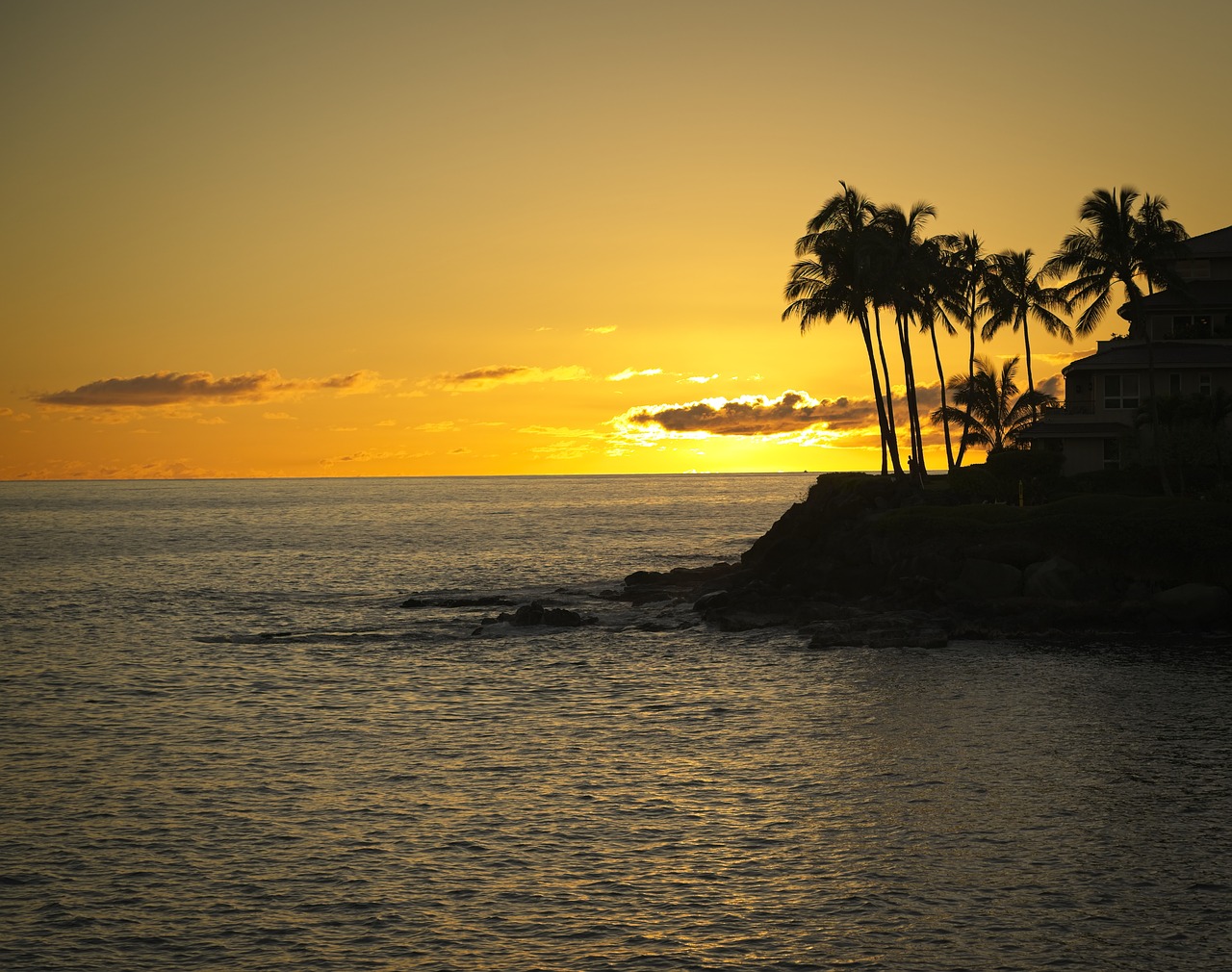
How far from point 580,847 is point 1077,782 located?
34.1 ft

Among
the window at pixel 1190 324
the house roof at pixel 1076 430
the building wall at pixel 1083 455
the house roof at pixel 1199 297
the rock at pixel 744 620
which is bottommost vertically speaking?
the rock at pixel 744 620

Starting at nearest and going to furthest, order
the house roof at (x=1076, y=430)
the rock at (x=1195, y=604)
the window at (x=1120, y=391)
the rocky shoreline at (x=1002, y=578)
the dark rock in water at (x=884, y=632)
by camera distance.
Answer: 1. the dark rock in water at (x=884, y=632)
2. the rock at (x=1195, y=604)
3. the rocky shoreline at (x=1002, y=578)
4. the house roof at (x=1076, y=430)
5. the window at (x=1120, y=391)

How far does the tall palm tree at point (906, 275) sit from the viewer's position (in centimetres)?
6462

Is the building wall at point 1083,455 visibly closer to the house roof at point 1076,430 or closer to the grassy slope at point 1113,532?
the house roof at point 1076,430

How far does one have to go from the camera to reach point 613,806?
2167 cm

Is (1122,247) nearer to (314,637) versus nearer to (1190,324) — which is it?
(1190,324)

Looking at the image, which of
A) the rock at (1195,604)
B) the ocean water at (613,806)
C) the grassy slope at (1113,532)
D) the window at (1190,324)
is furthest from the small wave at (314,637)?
the window at (1190,324)

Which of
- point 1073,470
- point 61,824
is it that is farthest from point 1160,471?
point 61,824

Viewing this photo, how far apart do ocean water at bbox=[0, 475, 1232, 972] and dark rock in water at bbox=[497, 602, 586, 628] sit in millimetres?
3131

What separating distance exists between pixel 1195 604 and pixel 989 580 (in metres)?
7.51

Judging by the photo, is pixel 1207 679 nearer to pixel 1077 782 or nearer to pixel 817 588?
pixel 1077 782

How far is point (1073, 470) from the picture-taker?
65.8 m

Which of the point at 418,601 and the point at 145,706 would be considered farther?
the point at 418,601

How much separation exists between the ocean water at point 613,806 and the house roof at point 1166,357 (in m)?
32.9
